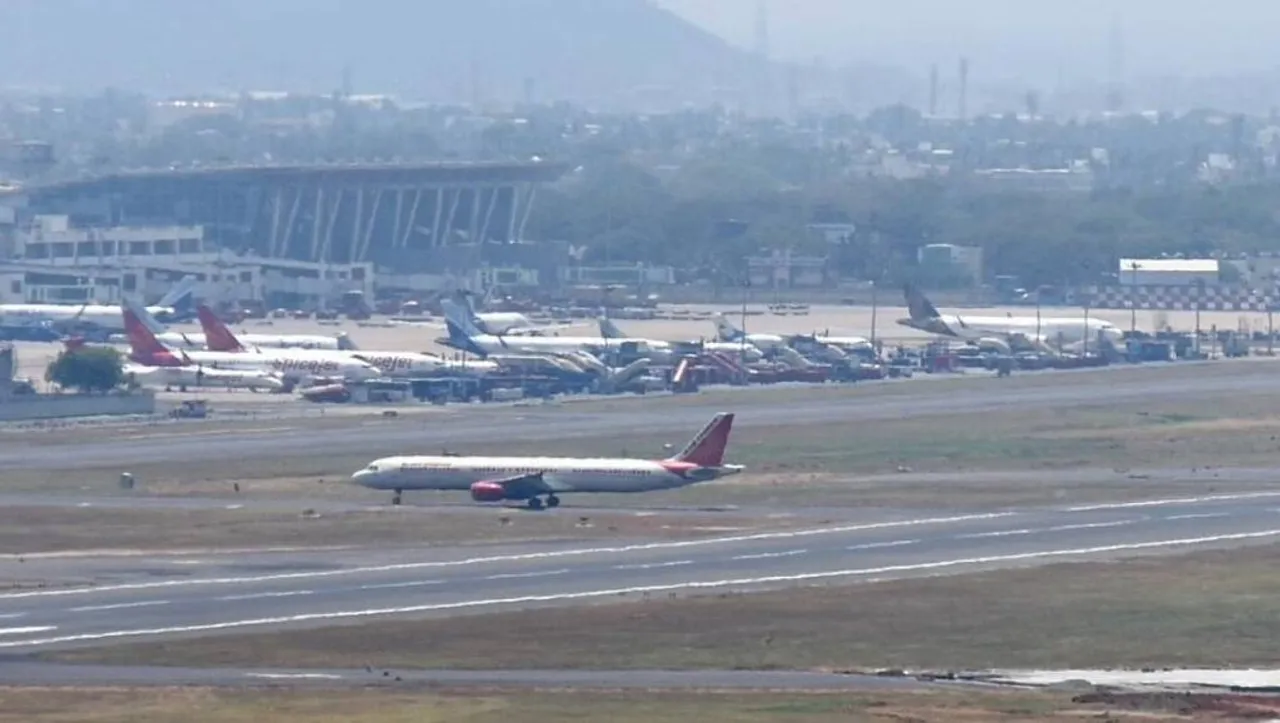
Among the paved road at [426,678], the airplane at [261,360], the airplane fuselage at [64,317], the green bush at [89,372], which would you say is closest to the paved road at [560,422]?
the airplane at [261,360]

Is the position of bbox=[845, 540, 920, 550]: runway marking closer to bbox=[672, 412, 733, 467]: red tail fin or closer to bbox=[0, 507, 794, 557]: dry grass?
bbox=[0, 507, 794, 557]: dry grass

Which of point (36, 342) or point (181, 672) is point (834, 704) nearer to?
point (181, 672)

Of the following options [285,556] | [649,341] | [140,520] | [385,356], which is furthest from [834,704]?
[649,341]

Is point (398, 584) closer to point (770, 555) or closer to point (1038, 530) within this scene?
point (770, 555)

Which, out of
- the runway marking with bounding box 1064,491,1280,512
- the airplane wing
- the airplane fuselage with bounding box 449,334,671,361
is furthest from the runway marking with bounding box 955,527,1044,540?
the airplane fuselage with bounding box 449,334,671,361

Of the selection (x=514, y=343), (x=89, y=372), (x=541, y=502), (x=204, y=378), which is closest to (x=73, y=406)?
(x=89, y=372)

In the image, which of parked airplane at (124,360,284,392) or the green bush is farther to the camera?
parked airplane at (124,360,284,392)

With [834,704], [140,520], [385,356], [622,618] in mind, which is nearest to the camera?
[834,704]
